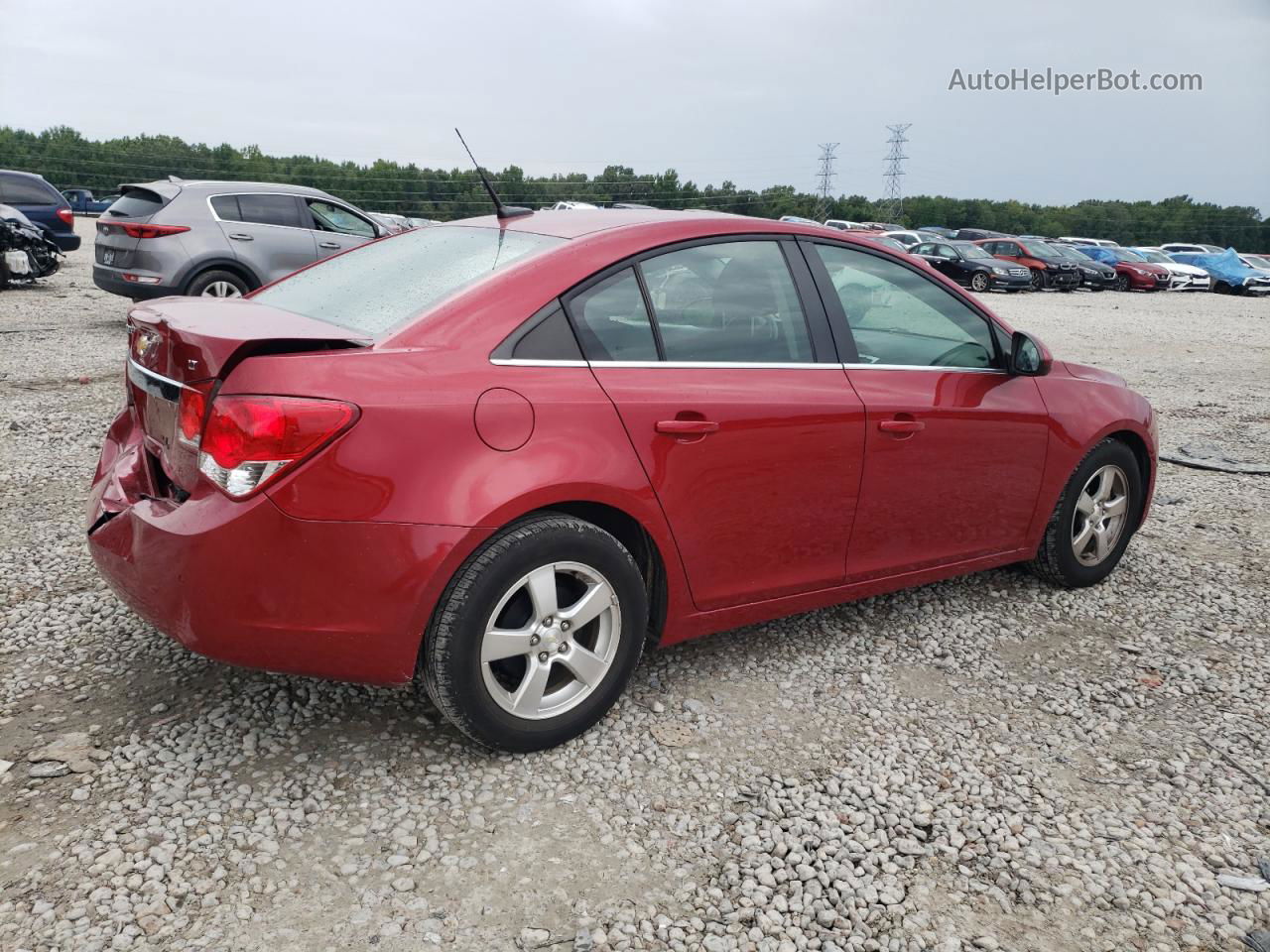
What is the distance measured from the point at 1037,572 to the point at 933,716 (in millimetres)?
1477

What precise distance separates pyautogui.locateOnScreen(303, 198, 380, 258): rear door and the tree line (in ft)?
164

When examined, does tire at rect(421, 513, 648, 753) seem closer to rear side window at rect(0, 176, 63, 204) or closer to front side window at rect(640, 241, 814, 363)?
front side window at rect(640, 241, 814, 363)

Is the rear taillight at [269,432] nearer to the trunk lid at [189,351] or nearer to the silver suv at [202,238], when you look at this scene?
the trunk lid at [189,351]

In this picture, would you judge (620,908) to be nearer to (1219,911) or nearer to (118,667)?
(1219,911)

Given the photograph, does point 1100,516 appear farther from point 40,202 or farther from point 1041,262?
point 1041,262

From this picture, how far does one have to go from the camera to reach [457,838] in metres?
2.59

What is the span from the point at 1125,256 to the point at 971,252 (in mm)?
11381

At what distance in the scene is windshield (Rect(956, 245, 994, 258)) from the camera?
27578 millimetres

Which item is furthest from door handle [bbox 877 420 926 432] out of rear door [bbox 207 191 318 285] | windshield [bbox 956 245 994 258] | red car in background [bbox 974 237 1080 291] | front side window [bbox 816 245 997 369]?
red car in background [bbox 974 237 1080 291]

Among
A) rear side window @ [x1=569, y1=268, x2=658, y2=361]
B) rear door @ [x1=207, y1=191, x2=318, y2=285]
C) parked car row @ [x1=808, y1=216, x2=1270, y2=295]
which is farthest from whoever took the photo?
parked car row @ [x1=808, y1=216, x2=1270, y2=295]

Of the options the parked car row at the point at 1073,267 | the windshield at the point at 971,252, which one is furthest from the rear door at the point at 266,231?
the windshield at the point at 971,252

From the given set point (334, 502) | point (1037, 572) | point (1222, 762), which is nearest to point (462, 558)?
point (334, 502)

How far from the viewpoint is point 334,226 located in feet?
37.9

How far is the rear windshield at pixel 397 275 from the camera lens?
300 cm
